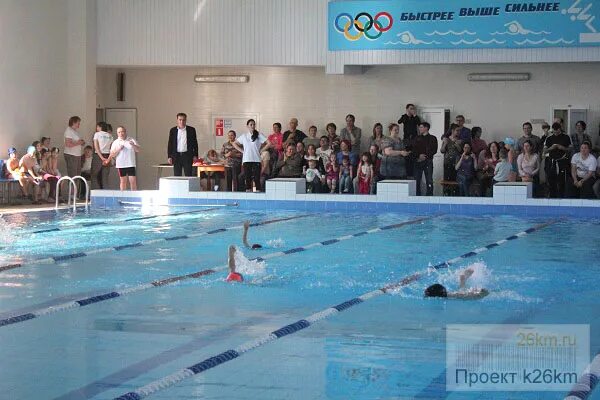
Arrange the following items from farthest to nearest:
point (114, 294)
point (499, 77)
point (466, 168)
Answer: point (499, 77), point (466, 168), point (114, 294)

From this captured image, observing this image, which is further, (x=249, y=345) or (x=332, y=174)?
(x=332, y=174)

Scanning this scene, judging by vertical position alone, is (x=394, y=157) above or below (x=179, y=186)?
above

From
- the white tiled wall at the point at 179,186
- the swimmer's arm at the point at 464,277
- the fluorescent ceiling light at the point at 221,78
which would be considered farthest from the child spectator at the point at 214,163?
the swimmer's arm at the point at 464,277

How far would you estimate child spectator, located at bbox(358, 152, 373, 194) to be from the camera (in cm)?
1802

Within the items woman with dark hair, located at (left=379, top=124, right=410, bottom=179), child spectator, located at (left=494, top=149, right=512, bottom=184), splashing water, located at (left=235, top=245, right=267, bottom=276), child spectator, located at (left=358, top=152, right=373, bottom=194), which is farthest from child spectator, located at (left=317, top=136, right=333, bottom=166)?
splashing water, located at (left=235, top=245, right=267, bottom=276)

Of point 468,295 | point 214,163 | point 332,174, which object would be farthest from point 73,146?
point 468,295

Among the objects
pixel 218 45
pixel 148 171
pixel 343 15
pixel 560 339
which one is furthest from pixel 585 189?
pixel 560 339

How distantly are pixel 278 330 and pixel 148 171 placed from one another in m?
16.1

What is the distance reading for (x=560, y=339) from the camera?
247 inches

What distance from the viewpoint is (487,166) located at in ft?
59.1

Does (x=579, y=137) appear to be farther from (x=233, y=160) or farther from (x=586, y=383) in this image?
(x=586, y=383)

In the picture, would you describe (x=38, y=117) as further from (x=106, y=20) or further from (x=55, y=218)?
(x=55, y=218)

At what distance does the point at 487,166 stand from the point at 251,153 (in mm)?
4101

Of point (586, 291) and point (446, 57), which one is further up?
point (446, 57)
